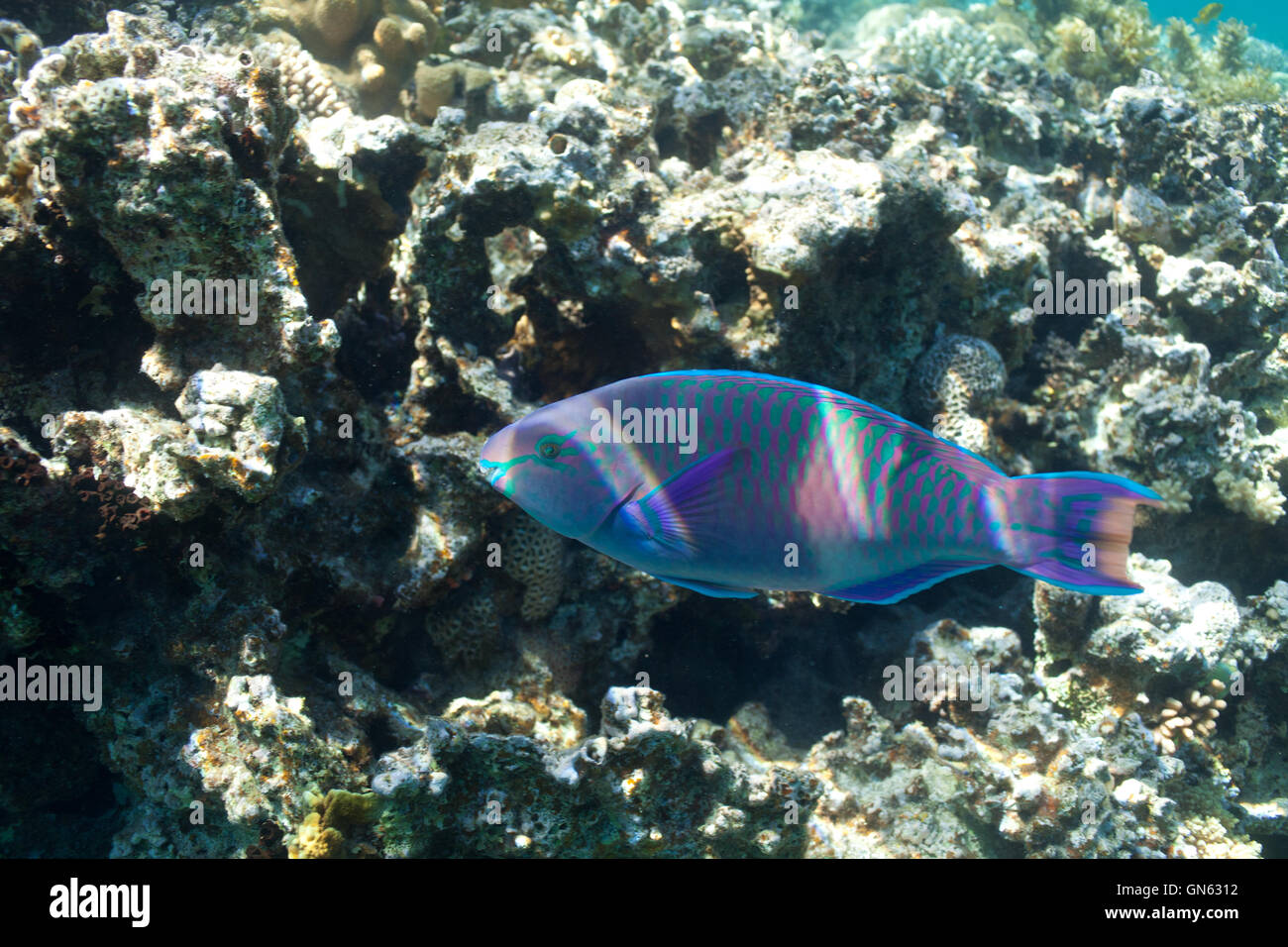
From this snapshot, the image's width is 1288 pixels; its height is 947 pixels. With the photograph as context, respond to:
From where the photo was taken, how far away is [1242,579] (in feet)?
16.4

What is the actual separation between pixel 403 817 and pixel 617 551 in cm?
154

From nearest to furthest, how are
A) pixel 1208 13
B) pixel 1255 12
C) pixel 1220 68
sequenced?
1. pixel 1220 68
2. pixel 1208 13
3. pixel 1255 12

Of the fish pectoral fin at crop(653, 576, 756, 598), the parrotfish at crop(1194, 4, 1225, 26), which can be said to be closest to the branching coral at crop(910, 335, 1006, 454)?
the fish pectoral fin at crop(653, 576, 756, 598)

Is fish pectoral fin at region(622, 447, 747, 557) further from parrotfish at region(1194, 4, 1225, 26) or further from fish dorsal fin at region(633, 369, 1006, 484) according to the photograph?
parrotfish at region(1194, 4, 1225, 26)

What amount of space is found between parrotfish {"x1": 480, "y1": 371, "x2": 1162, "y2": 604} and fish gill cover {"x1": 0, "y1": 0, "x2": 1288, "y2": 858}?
4cm

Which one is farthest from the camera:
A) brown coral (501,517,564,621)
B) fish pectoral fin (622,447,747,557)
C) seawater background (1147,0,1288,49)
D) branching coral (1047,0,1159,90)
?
seawater background (1147,0,1288,49)

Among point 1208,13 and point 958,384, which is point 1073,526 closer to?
point 958,384

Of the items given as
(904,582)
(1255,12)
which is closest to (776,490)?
(904,582)

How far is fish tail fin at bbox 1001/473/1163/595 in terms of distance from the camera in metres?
2.05

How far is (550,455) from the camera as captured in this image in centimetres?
211

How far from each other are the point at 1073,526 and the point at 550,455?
5.58ft

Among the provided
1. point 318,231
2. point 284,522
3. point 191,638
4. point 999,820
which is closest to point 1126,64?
point 999,820

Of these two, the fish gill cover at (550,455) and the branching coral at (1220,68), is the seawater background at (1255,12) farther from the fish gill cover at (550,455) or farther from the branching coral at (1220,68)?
the fish gill cover at (550,455)

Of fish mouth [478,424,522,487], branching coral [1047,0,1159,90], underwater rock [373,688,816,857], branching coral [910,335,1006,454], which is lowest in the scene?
underwater rock [373,688,816,857]
